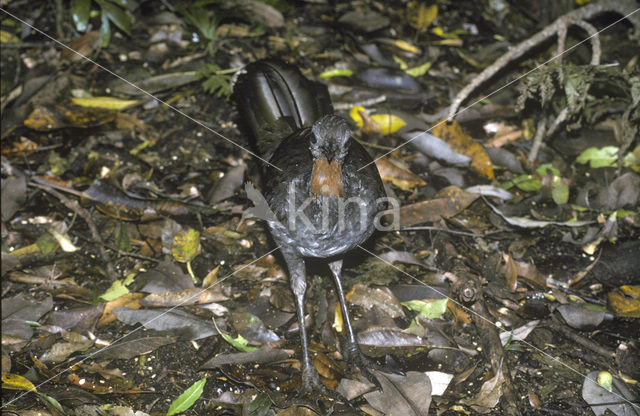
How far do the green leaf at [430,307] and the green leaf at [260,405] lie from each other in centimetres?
130

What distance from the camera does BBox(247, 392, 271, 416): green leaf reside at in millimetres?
3178

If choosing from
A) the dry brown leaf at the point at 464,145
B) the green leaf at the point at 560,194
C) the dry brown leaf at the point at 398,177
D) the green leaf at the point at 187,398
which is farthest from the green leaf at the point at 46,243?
the green leaf at the point at 560,194

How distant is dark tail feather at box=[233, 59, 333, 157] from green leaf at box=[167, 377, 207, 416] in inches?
78.8

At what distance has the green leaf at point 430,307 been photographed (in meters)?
3.83

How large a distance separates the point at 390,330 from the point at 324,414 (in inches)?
31.8

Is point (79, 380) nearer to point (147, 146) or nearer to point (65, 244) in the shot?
point (65, 244)

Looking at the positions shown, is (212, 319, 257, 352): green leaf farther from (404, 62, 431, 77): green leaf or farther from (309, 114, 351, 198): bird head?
(404, 62, 431, 77): green leaf

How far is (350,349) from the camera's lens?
3.65m

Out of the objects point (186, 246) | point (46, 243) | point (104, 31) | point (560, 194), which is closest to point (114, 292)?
point (186, 246)

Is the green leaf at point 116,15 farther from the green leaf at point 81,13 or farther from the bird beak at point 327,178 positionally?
the bird beak at point 327,178

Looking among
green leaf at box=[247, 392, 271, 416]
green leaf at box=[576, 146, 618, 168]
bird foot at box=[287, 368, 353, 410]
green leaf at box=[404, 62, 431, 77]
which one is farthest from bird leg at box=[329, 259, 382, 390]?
green leaf at box=[404, 62, 431, 77]

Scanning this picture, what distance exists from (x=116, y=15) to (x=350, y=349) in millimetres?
4503

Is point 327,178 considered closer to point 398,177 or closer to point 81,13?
point 398,177

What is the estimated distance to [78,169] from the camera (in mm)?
4789
